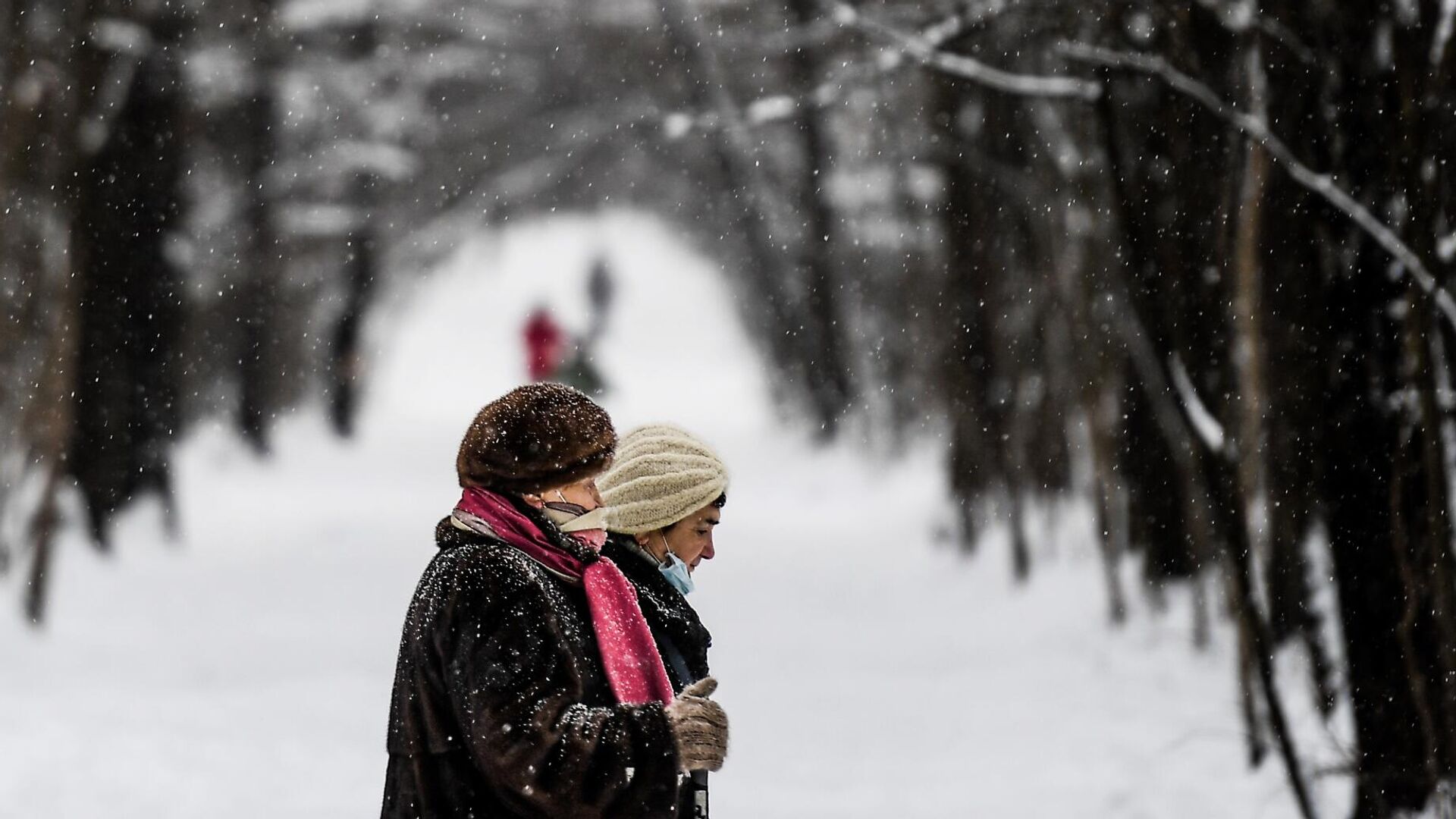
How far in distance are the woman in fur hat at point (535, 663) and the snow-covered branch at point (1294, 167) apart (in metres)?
3.04

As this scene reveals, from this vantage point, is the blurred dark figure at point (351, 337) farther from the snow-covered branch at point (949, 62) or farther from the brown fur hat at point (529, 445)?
the brown fur hat at point (529, 445)

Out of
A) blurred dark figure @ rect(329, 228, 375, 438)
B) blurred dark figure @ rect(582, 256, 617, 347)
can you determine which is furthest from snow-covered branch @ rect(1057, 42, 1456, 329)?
blurred dark figure @ rect(582, 256, 617, 347)

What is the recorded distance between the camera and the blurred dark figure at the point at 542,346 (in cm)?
1808

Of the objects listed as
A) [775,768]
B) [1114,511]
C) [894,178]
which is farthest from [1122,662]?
[894,178]

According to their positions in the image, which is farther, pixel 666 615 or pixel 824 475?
pixel 824 475

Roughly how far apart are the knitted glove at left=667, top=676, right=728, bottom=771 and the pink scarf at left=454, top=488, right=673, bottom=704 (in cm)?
7

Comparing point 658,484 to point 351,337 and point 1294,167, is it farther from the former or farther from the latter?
point 351,337

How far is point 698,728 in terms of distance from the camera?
2799mm

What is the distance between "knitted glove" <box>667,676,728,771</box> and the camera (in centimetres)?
279

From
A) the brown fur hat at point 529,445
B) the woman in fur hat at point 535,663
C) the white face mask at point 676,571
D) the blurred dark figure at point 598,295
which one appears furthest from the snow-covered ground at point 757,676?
the blurred dark figure at point 598,295

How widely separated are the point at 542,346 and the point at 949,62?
38.8 feet

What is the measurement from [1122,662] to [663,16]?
1561 cm

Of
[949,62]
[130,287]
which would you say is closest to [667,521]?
[949,62]

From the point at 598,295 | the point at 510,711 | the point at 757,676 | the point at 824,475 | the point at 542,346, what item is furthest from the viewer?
the point at 598,295
